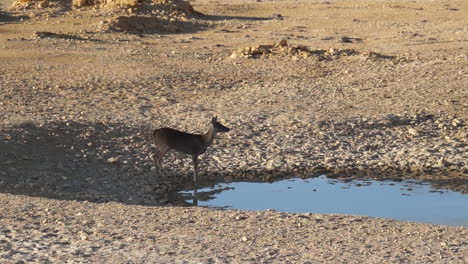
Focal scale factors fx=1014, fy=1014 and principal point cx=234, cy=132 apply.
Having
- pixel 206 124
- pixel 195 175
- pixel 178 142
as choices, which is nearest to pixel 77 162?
pixel 178 142

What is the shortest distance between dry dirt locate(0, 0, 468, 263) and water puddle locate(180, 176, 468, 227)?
1.22 feet

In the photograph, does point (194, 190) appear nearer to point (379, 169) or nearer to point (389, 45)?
point (379, 169)

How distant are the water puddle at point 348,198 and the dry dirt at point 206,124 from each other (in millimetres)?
372

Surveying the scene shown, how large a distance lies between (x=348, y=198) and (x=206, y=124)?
3903mm

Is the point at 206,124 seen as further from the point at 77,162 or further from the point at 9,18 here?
the point at 9,18

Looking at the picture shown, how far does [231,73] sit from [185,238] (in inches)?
425

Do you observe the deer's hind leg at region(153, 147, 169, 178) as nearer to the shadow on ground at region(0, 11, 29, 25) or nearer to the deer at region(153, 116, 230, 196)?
the deer at region(153, 116, 230, 196)

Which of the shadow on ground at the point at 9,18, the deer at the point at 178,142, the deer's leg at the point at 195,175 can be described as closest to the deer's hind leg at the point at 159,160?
the deer at the point at 178,142

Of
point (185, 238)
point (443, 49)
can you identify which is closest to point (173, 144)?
point (185, 238)

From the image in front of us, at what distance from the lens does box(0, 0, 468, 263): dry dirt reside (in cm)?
934

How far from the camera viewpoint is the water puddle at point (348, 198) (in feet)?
38.7

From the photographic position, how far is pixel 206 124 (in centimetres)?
1573

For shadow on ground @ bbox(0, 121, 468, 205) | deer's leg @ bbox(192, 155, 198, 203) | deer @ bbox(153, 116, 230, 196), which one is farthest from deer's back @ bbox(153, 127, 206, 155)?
shadow on ground @ bbox(0, 121, 468, 205)

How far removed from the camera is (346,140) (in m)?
14.7
